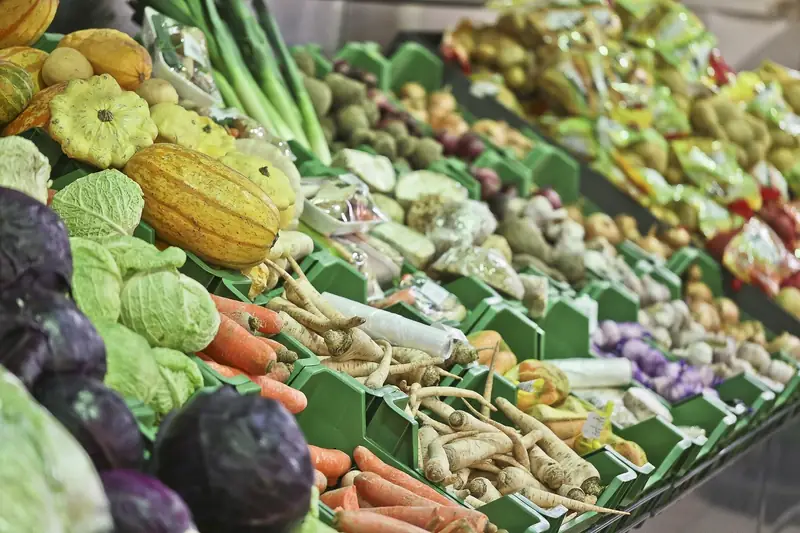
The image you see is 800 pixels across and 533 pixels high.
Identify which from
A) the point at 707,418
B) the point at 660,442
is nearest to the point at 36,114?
the point at 660,442

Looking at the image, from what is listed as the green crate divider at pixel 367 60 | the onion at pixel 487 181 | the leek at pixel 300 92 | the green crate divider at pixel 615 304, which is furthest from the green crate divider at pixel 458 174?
the green crate divider at pixel 367 60

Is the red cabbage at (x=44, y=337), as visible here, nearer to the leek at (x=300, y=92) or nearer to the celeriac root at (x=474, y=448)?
the celeriac root at (x=474, y=448)

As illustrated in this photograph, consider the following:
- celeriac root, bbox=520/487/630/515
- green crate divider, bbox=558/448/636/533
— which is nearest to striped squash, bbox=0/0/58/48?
celeriac root, bbox=520/487/630/515

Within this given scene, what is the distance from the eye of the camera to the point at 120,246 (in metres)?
2.00

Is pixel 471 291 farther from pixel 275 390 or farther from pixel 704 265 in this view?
pixel 704 265

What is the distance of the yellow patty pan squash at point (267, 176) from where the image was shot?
107 inches

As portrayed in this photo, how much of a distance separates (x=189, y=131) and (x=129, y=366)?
111cm

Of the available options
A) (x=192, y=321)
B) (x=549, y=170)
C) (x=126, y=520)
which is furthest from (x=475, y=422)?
(x=549, y=170)

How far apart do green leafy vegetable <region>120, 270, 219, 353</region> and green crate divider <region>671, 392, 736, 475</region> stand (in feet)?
6.44

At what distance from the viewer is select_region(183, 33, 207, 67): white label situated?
314 cm

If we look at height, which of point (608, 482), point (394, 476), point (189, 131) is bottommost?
point (608, 482)

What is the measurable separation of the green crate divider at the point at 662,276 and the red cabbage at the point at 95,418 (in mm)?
3472

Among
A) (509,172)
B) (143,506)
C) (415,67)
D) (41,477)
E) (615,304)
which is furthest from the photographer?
(415,67)

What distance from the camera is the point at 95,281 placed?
1.87m
